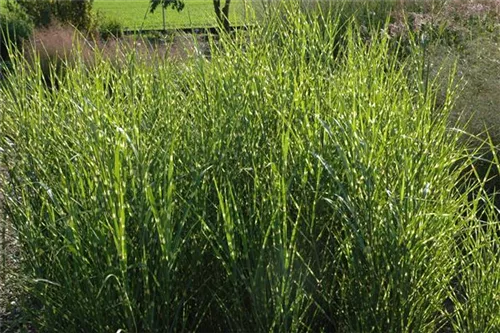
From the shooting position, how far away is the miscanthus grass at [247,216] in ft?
8.98

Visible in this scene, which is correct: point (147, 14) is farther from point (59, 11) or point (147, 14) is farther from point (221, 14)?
point (221, 14)

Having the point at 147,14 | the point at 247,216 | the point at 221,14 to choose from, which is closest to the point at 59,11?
the point at 147,14

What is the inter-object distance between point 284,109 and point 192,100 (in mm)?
639

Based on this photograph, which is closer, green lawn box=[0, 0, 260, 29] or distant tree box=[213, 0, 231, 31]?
distant tree box=[213, 0, 231, 31]

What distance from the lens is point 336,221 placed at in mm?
3070

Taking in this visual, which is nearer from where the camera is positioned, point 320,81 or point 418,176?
point 418,176

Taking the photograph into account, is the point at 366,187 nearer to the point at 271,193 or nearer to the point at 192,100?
the point at 271,193

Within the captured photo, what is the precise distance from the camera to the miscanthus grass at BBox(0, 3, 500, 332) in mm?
2738

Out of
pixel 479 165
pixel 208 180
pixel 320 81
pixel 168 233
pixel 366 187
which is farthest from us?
pixel 479 165

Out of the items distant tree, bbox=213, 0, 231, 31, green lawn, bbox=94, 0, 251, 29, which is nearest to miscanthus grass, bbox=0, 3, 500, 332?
distant tree, bbox=213, 0, 231, 31

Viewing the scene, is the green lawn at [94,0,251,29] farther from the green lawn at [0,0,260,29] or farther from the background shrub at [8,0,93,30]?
the background shrub at [8,0,93,30]

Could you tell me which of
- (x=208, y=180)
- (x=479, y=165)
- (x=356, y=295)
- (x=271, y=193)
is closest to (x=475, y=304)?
(x=356, y=295)

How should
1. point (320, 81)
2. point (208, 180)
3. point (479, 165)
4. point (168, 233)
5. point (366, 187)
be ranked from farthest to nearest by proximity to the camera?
1. point (479, 165)
2. point (320, 81)
3. point (208, 180)
4. point (366, 187)
5. point (168, 233)

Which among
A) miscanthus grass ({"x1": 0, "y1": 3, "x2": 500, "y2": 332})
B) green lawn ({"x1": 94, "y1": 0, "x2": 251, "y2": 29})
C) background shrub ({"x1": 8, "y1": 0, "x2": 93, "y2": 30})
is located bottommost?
green lawn ({"x1": 94, "y1": 0, "x2": 251, "y2": 29})
